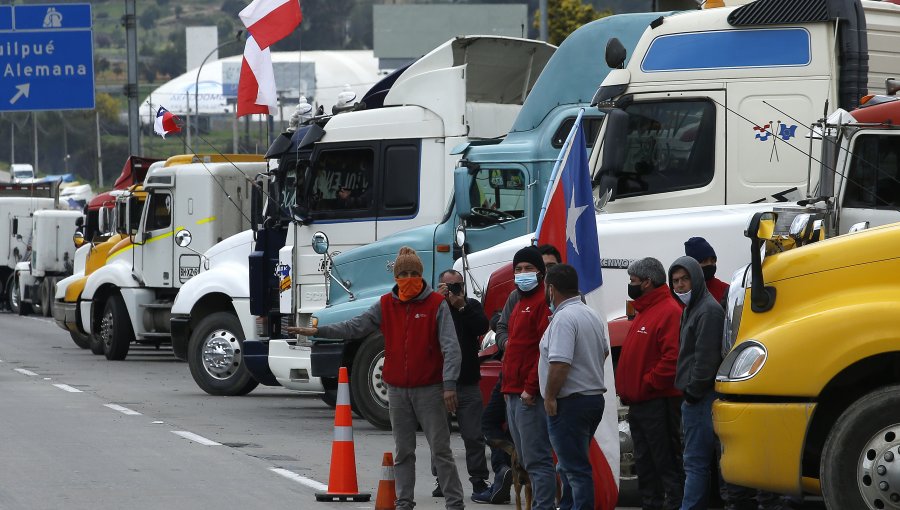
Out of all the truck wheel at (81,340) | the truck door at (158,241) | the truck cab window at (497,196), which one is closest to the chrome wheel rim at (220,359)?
the truck door at (158,241)

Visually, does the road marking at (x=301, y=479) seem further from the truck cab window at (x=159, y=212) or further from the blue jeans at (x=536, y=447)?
the truck cab window at (x=159, y=212)

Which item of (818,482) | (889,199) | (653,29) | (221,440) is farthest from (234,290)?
(818,482)

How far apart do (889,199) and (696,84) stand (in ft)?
8.48

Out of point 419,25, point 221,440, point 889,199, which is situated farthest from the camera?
point 419,25

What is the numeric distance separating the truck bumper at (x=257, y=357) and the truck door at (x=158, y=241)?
7192mm

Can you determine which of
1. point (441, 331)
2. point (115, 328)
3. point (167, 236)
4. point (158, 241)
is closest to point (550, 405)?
point (441, 331)

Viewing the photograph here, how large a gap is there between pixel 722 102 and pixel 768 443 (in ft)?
16.7

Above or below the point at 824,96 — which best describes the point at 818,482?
below

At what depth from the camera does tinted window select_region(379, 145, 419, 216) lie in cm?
1691

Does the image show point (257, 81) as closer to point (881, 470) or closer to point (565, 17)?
point (881, 470)

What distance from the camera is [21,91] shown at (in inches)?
1383

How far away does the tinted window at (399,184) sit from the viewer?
16.9 metres

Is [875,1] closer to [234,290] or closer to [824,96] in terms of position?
[824,96]

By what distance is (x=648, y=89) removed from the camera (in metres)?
13.0
